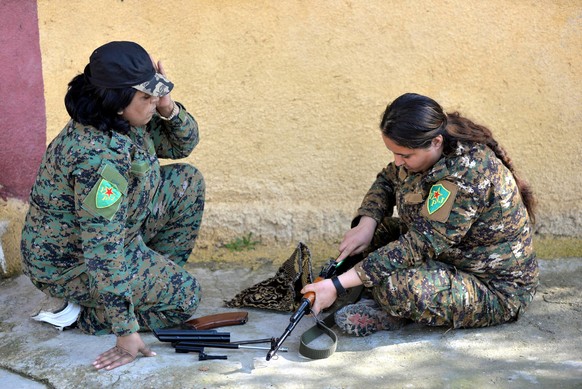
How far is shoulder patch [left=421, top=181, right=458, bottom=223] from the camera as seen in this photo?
10.3ft

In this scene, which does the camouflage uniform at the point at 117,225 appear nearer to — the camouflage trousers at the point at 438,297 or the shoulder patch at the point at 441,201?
the camouflage trousers at the point at 438,297

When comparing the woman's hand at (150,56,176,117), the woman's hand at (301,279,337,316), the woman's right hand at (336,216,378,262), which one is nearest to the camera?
the woman's hand at (301,279,337,316)

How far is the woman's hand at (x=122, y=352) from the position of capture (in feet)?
10.1

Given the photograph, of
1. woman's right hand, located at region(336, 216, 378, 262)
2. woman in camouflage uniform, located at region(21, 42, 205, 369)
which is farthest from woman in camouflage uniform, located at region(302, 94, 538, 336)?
woman in camouflage uniform, located at region(21, 42, 205, 369)

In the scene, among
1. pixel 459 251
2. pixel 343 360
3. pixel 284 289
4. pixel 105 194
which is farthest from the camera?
pixel 284 289

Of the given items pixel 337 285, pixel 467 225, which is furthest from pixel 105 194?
pixel 467 225

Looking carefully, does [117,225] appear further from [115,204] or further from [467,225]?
[467,225]

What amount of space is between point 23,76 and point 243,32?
122 centimetres

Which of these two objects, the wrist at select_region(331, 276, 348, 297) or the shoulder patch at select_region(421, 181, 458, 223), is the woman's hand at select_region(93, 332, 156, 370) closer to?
the wrist at select_region(331, 276, 348, 297)

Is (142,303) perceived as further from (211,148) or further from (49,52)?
(49,52)

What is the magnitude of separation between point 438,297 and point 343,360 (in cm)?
49

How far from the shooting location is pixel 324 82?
13.8ft

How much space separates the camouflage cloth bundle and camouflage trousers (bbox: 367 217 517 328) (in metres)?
0.45

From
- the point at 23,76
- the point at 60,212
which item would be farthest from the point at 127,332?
the point at 23,76
